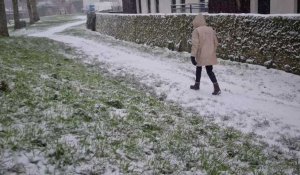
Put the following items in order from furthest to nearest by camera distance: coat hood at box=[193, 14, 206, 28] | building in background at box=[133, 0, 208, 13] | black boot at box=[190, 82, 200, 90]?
building in background at box=[133, 0, 208, 13] → black boot at box=[190, 82, 200, 90] → coat hood at box=[193, 14, 206, 28]

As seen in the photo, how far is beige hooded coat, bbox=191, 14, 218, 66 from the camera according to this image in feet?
28.5

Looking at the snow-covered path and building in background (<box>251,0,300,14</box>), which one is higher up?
building in background (<box>251,0,300,14</box>)

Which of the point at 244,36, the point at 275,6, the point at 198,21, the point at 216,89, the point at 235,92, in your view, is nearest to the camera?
the point at 198,21

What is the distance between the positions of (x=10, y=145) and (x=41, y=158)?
52cm

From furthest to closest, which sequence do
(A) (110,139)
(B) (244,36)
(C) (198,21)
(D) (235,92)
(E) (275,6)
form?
(E) (275,6), (B) (244,36), (D) (235,92), (C) (198,21), (A) (110,139)

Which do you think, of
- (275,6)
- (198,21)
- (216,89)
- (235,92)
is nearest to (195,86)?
(216,89)

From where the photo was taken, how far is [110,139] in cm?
539

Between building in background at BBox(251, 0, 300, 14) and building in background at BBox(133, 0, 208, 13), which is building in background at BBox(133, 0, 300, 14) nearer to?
building in background at BBox(251, 0, 300, 14)

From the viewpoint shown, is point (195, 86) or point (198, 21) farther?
point (195, 86)

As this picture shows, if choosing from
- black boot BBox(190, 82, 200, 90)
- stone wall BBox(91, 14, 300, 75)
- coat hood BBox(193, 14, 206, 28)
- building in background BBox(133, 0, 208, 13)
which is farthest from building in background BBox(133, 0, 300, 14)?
coat hood BBox(193, 14, 206, 28)

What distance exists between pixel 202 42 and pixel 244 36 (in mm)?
4906

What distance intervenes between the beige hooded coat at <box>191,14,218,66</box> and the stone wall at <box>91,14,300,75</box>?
3743 mm

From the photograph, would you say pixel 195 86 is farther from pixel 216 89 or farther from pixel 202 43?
pixel 202 43

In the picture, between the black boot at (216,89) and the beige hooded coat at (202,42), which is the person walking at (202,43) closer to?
the beige hooded coat at (202,42)
